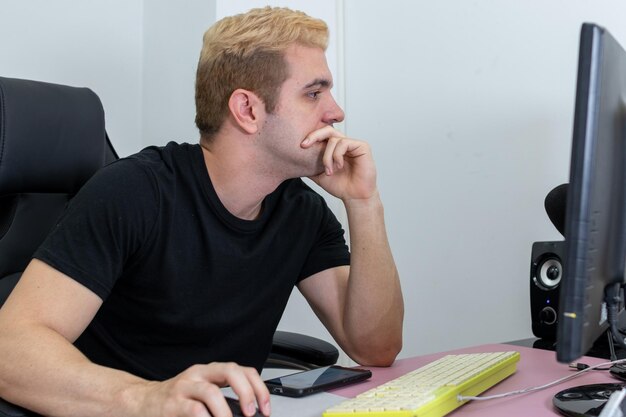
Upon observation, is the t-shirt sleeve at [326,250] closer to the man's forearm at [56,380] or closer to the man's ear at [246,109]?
the man's ear at [246,109]

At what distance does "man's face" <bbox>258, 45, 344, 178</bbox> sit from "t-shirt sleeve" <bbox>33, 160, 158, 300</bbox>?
0.24 metres

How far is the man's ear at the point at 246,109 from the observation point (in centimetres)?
134

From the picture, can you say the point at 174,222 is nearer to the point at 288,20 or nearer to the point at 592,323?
the point at 288,20

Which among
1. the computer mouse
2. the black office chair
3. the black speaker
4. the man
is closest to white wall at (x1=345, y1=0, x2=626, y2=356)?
the black speaker

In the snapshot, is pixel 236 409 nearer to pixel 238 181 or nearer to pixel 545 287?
pixel 238 181

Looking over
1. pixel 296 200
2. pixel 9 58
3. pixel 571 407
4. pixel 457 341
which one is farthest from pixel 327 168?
pixel 9 58

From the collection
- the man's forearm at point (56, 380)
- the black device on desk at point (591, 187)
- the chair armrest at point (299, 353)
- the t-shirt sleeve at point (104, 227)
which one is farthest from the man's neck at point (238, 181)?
the black device on desk at point (591, 187)

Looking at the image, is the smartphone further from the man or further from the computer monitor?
the computer monitor

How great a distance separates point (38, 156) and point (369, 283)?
641 millimetres

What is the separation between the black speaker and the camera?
134 cm

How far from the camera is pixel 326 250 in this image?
1.49 metres

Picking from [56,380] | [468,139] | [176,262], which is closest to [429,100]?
[468,139]

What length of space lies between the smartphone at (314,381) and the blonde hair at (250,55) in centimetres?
51

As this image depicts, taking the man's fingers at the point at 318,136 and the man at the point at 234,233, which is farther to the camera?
the man's fingers at the point at 318,136
